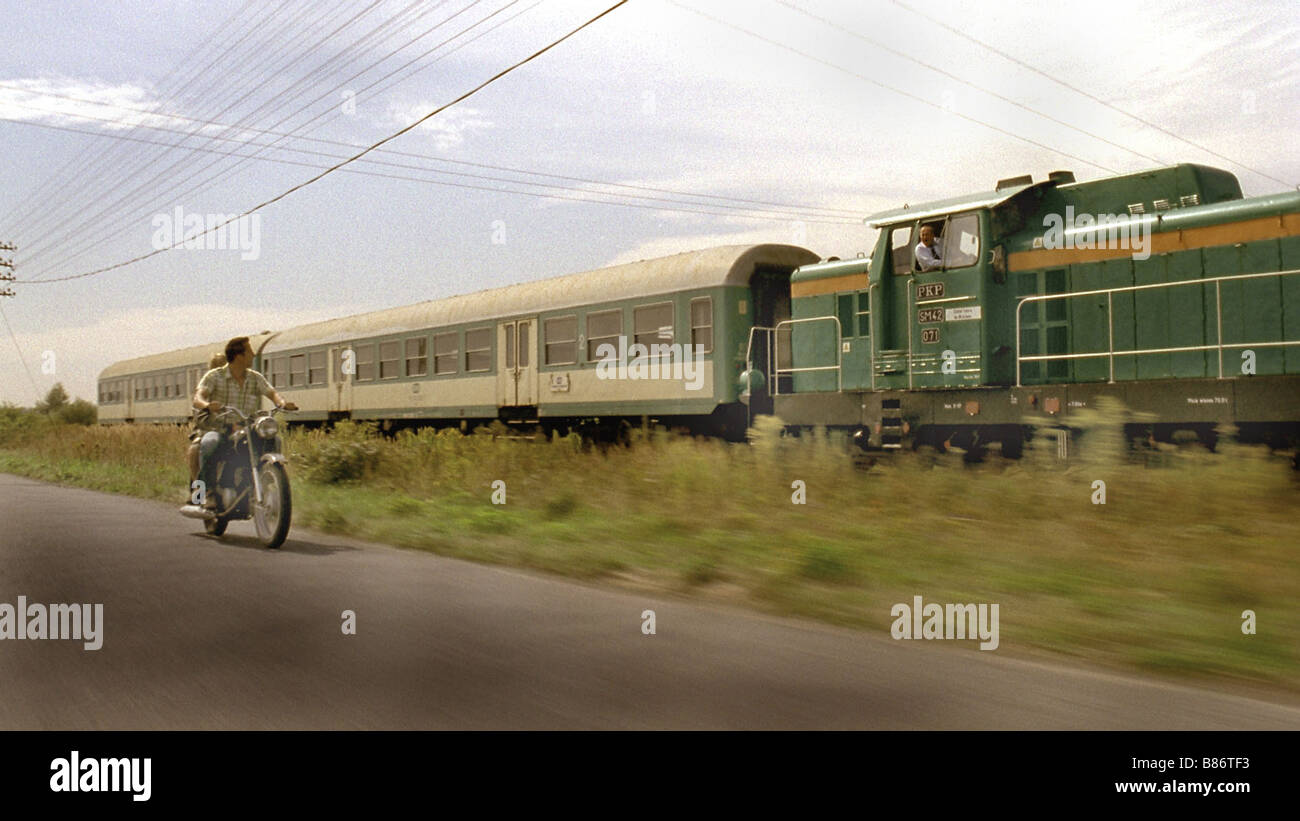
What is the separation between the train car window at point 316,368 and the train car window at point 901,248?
17969 mm

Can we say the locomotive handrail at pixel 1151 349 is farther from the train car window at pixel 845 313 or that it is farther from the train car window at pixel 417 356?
the train car window at pixel 417 356

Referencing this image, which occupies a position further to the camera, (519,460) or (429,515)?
(519,460)

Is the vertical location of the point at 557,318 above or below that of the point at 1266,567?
above

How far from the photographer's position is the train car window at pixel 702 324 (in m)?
16.0

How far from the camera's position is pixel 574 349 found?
18.4 meters

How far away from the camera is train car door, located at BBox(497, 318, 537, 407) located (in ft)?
63.7

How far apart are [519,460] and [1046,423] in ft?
24.2

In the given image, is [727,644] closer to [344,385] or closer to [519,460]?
[519,460]

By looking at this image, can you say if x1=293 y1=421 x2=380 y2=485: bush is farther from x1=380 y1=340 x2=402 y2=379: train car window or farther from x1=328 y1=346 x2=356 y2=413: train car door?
x1=328 y1=346 x2=356 y2=413: train car door

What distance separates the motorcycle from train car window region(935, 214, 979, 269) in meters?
8.36

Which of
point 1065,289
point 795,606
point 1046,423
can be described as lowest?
point 795,606

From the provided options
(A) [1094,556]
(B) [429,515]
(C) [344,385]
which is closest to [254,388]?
(B) [429,515]

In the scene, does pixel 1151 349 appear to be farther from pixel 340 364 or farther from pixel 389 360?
pixel 340 364

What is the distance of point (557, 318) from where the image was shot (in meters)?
18.8
